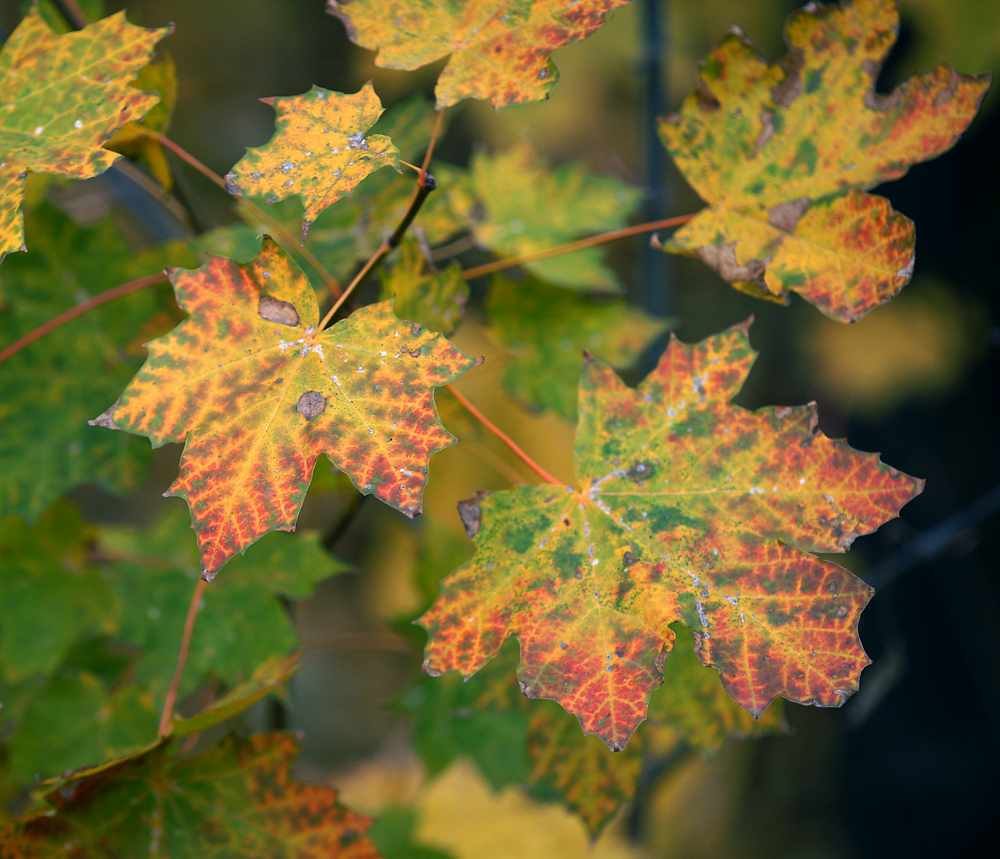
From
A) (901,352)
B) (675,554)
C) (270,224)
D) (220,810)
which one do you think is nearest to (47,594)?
(220,810)

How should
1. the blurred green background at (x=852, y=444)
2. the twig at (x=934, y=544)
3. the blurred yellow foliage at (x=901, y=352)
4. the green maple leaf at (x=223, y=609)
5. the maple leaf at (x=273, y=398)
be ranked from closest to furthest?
the maple leaf at (x=273, y=398) < the green maple leaf at (x=223, y=609) < the twig at (x=934, y=544) < the blurred green background at (x=852, y=444) < the blurred yellow foliage at (x=901, y=352)

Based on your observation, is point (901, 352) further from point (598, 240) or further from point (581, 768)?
point (581, 768)

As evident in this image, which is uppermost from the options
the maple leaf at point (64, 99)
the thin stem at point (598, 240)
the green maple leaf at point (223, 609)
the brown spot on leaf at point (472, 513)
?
the maple leaf at point (64, 99)

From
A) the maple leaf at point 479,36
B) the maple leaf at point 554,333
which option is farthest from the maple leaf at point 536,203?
the maple leaf at point 479,36

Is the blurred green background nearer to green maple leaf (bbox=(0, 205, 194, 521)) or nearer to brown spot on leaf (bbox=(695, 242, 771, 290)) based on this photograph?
green maple leaf (bbox=(0, 205, 194, 521))

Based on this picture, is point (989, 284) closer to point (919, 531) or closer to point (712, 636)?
point (919, 531)

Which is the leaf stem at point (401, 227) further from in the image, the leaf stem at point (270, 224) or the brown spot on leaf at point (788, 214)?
the brown spot on leaf at point (788, 214)
